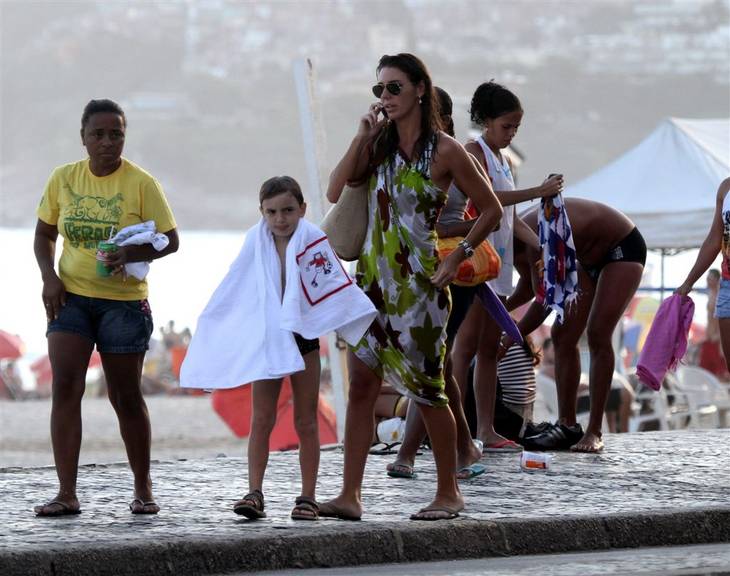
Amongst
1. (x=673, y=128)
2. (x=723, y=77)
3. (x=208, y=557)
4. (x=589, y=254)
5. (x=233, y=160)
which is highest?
(x=723, y=77)

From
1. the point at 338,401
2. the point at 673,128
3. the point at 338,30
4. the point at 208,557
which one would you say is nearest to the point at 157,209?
the point at 208,557

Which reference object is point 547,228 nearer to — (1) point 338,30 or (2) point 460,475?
(2) point 460,475

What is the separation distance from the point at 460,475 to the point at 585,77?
16826cm

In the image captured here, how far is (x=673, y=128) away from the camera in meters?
15.1

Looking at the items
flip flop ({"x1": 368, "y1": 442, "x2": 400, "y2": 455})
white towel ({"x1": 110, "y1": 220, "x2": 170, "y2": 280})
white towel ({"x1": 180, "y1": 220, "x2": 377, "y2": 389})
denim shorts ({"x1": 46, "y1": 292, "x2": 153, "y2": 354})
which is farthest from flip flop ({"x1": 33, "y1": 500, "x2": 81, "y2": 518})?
flip flop ({"x1": 368, "y1": 442, "x2": 400, "y2": 455})

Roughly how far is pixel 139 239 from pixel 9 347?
86.7ft

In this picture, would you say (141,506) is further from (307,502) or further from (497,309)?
(497,309)

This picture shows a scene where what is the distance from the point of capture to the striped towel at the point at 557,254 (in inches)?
332

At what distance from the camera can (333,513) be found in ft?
20.8

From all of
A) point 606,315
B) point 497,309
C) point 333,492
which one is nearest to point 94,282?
point 333,492

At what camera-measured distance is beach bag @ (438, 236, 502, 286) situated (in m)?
A: 7.38

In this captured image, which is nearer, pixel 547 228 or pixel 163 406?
pixel 547 228

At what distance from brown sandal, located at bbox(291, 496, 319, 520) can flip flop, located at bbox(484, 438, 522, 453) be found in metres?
2.66

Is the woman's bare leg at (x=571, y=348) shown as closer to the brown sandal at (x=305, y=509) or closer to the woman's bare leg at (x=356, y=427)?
the woman's bare leg at (x=356, y=427)
